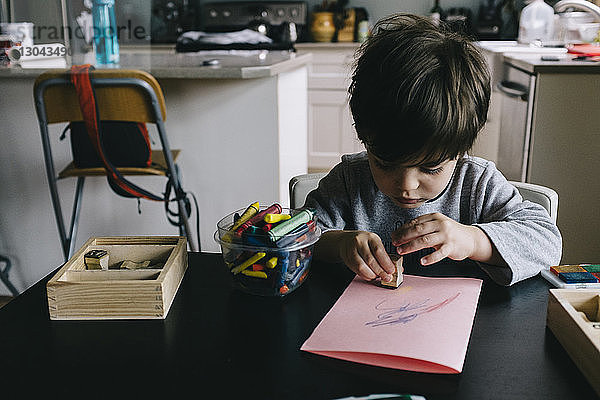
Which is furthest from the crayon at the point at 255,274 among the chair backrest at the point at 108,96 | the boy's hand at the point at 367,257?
the chair backrest at the point at 108,96

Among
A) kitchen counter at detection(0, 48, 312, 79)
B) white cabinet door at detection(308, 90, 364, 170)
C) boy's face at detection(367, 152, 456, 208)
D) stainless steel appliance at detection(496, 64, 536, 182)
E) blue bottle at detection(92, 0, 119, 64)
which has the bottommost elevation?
white cabinet door at detection(308, 90, 364, 170)

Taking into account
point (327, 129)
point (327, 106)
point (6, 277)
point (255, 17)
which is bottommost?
point (6, 277)

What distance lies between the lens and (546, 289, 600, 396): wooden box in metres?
0.54

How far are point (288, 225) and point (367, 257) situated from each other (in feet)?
0.38

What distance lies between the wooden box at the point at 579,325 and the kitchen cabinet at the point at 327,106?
142 inches

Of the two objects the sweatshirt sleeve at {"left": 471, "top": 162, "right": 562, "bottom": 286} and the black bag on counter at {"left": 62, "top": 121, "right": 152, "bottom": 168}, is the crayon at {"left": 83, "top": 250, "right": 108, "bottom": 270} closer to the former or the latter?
the sweatshirt sleeve at {"left": 471, "top": 162, "right": 562, "bottom": 286}

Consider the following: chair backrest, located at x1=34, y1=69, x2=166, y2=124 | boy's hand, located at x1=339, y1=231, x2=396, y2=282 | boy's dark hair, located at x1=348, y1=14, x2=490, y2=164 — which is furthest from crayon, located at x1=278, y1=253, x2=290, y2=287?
chair backrest, located at x1=34, y1=69, x2=166, y2=124

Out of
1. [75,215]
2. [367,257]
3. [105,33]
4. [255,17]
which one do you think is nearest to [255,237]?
[367,257]

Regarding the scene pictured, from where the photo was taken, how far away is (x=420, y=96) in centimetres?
81

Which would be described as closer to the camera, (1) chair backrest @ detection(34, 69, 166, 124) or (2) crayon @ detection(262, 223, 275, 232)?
(2) crayon @ detection(262, 223, 275, 232)

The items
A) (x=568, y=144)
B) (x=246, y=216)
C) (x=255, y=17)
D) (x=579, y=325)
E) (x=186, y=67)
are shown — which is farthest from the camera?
(x=255, y=17)

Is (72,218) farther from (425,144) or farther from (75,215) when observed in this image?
(425,144)

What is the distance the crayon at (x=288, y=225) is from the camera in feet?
2.34

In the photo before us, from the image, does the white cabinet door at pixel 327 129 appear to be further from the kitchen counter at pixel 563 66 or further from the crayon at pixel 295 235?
the crayon at pixel 295 235
